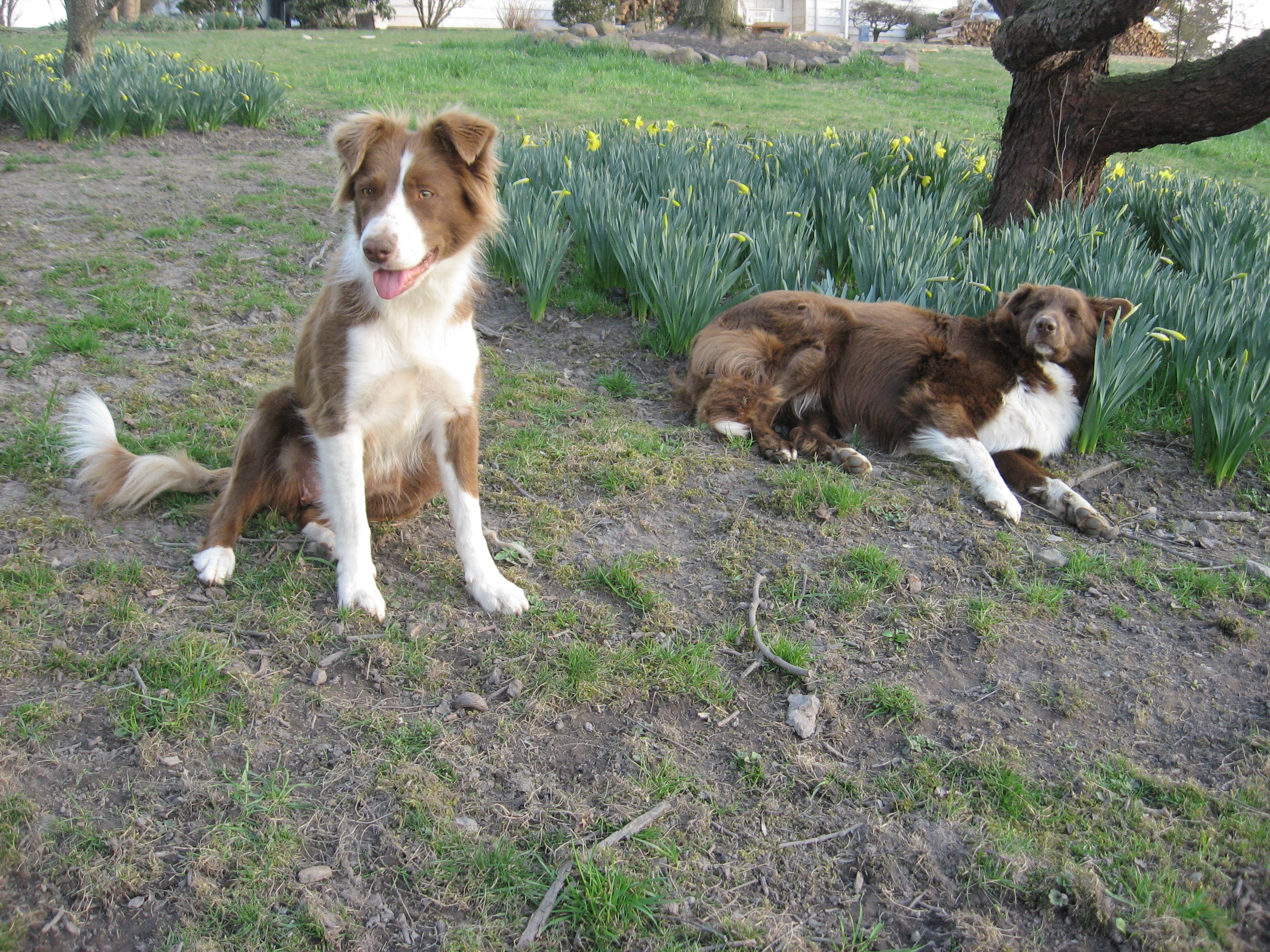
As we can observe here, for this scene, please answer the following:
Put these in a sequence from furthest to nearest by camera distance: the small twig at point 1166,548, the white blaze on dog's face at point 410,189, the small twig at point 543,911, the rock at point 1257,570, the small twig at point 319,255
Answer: the small twig at point 319,255
the small twig at point 1166,548
the rock at point 1257,570
the white blaze on dog's face at point 410,189
the small twig at point 543,911

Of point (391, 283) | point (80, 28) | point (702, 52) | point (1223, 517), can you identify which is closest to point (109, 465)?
point (391, 283)

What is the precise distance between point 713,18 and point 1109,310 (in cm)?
1578

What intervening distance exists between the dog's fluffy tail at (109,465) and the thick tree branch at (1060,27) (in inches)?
214

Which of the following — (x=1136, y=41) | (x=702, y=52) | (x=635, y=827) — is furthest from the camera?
(x=1136, y=41)

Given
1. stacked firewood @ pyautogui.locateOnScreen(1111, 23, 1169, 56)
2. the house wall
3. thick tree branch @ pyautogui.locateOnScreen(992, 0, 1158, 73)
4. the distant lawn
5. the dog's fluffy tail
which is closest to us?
the dog's fluffy tail

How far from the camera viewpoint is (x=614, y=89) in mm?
12602

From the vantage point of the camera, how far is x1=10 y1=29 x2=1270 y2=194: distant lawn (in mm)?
10875

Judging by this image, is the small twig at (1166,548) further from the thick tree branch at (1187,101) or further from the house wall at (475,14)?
the house wall at (475,14)

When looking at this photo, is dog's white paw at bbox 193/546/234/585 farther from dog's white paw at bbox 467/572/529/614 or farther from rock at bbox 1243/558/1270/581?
rock at bbox 1243/558/1270/581

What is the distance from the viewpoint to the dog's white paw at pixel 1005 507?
361 centimetres

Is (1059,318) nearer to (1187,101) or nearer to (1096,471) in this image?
(1096,471)

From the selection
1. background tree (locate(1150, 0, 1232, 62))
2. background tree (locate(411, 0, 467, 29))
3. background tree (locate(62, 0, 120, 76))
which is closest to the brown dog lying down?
background tree (locate(62, 0, 120, 76))

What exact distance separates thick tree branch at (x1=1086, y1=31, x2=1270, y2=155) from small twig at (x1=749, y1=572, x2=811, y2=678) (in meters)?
4.89

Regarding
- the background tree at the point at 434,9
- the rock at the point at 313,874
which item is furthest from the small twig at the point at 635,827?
the background tree at the point at 434,9
